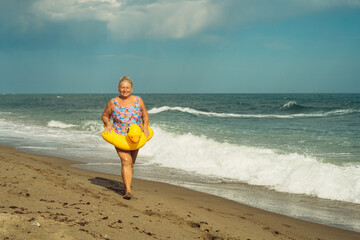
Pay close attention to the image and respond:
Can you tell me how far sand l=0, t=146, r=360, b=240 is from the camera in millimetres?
3387

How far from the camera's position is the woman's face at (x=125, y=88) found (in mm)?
5039

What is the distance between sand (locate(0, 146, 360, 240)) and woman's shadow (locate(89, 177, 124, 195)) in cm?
2

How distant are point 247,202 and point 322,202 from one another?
4.83 feet

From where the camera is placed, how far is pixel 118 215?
414 centimetres

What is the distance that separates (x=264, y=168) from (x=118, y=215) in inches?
202

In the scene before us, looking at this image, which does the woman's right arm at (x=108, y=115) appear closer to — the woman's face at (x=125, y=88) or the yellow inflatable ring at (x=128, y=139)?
the yellow inflatable ring at (x=128, y=139)

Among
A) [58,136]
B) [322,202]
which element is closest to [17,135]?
[58,136]

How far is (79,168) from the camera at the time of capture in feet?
28.1

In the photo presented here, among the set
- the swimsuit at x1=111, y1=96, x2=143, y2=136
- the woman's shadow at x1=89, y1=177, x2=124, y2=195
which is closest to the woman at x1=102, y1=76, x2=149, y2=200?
the swimsuit at x1=111, y1=96, x2=143, y2=136

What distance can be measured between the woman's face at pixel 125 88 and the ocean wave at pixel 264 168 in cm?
398

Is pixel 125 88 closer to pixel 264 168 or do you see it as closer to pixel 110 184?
pixel 110 184

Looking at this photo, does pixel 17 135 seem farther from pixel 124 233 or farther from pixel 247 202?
pixel 124 233

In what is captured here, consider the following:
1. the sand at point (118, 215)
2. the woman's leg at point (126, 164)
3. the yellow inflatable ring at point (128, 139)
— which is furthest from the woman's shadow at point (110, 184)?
the yellow inflatable ring at point (128, 139)

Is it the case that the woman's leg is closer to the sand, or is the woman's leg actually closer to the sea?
the sand
